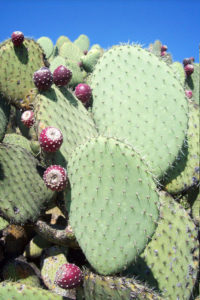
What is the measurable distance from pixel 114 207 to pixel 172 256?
0.58 meters

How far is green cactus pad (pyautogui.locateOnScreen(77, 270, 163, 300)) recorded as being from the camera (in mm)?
1169

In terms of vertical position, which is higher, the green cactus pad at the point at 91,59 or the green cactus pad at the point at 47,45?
the green cactus pad at the point at 47,45

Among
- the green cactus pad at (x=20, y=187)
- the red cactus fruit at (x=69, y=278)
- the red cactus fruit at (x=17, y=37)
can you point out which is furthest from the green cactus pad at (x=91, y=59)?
the red cactus fruit at (x=69, y=278)

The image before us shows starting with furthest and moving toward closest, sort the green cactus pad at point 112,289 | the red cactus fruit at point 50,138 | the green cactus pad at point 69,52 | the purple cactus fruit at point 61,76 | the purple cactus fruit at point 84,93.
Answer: the green cactus pad at point 69,52
the purple cactus fruit at point 84,93
the purple cactus fruit at point 61,76
the red cactus fruit at point 50,138
the green cactus pad at point 112,289

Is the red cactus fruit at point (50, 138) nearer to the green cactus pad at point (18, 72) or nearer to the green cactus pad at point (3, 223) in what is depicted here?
the green cactus pad at point (3, 223)

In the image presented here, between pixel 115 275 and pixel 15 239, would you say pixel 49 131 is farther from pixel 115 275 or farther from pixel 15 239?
pixel 15 239

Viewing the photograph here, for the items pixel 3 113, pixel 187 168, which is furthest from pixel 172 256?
pixel 3 113

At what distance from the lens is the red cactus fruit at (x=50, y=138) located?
1390 mm

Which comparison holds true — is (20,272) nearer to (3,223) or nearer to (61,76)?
(3,223)

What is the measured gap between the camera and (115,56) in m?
1.89

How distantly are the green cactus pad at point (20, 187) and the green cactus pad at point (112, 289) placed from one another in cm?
49

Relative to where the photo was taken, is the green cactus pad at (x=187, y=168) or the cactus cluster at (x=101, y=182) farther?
the green cactus pad at (x=187, y=168)

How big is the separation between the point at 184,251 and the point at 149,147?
650 mm

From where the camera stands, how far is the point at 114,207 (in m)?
1.28
